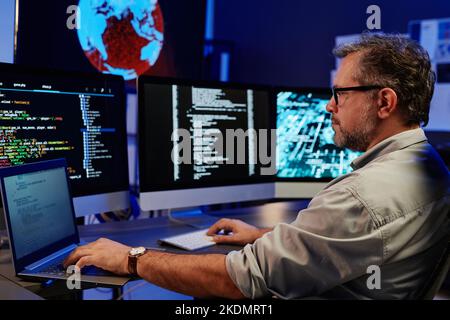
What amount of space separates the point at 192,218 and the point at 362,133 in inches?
35.6

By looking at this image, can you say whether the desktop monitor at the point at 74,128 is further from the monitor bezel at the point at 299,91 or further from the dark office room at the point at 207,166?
the monitor bezel at the point at 299,91

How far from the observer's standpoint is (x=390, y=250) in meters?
1.02

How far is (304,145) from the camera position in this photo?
6.73ft

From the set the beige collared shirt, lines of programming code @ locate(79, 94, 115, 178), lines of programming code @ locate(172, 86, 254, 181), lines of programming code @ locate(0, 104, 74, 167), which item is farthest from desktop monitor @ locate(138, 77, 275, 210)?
the beige collared shirt

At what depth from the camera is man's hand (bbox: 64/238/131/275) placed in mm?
1204

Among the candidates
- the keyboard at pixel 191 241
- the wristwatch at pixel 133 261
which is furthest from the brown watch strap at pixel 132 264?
the keyboard at pixel 191 241

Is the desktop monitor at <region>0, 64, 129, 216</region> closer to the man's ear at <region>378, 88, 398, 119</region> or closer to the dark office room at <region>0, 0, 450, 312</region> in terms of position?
the dark office room at <region>0, 0, 450, 312</region>

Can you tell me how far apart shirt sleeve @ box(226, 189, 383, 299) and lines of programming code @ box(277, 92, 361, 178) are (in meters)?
0.98

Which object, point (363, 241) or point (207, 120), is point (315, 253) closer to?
point (363, 241)

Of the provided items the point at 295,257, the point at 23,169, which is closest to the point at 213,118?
the point at 23,169

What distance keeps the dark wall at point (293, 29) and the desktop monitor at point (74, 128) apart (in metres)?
1.76

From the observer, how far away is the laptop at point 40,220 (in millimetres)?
1164
